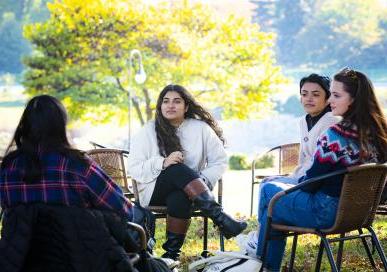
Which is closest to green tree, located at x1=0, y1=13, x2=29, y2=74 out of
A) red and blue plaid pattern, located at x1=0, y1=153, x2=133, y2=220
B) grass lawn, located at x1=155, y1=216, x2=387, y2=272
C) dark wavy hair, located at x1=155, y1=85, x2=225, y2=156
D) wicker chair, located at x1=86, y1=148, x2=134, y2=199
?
grass lawn, located at x1=155, y1=216, x2=387, y2=272

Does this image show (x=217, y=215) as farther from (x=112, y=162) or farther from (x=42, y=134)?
(x=42, y=134)

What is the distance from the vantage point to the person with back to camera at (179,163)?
3.50 metres

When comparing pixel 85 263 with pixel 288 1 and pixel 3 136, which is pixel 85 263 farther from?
pixel 288 1

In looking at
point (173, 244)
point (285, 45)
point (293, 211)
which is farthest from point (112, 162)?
point (285, 45)

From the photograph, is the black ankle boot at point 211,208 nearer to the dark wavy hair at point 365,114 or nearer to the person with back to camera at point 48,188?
the dark wavy hair at point 365,114

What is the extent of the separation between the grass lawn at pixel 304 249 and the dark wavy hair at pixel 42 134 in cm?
161

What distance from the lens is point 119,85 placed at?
2239 centimetres

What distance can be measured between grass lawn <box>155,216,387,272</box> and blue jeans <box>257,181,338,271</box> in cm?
65

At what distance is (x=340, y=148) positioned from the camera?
2859 mm

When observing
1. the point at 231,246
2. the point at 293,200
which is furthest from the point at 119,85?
the point at 293,200

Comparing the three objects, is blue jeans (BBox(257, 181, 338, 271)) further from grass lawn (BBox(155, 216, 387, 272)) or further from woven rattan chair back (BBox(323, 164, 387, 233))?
grass lawn (BBox(155, 216, 387, 272))

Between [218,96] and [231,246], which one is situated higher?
[218,96]

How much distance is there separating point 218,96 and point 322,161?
63.7 ft

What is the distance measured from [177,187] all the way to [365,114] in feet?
3.46
